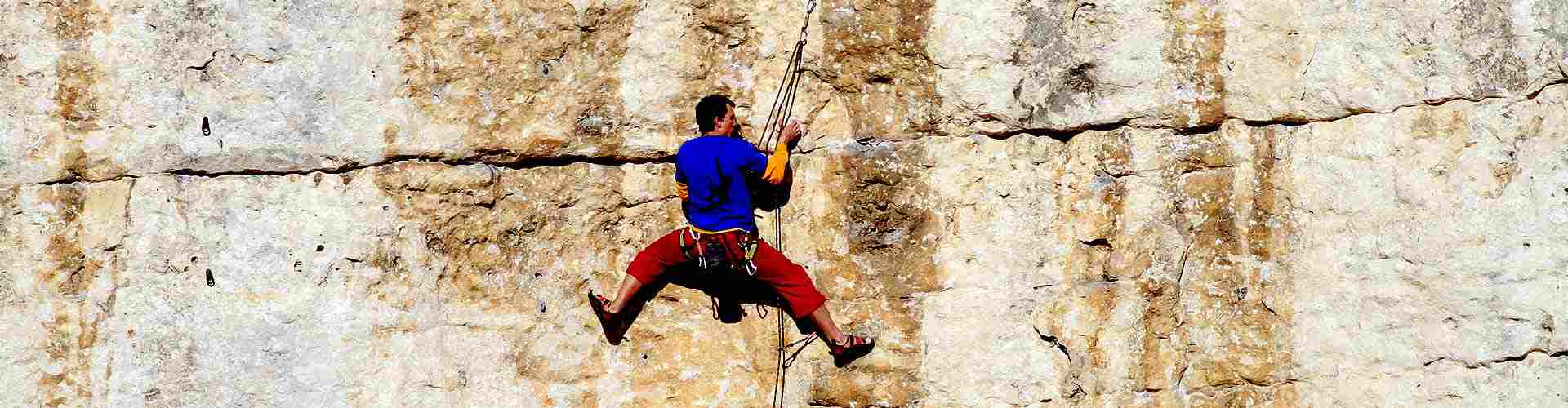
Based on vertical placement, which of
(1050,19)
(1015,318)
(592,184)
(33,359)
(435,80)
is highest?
(1050,19)

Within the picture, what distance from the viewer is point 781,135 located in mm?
5746

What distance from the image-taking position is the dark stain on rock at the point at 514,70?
565 cm

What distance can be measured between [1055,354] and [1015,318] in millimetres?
223

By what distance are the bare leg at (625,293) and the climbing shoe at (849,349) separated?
82 centimetres

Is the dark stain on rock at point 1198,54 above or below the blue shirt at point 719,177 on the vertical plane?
above

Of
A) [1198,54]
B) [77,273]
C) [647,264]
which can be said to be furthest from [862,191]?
[77,273]

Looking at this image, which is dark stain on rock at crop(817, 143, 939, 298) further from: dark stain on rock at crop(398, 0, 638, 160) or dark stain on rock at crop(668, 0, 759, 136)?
dark stain on rock at crop(398, 0, 638, 160)

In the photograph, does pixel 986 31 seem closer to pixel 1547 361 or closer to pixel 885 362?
pixel 885 362

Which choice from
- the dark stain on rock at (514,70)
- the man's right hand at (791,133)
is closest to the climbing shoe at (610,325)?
the dark stain on rock at (514,70)

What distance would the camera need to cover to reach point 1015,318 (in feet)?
18.8

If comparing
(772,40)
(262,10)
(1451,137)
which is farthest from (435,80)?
(1451,137)

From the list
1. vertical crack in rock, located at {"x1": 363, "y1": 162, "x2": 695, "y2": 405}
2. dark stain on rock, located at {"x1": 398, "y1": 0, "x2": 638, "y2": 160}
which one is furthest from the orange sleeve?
dark stain on rock, located at {"x1": 398, "y1": 0, "x2": 638, "y2": 160}

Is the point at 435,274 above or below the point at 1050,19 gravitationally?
below

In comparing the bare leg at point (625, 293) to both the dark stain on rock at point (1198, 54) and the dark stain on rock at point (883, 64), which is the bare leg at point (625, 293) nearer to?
the dark stain on rock at point (883, 64)
